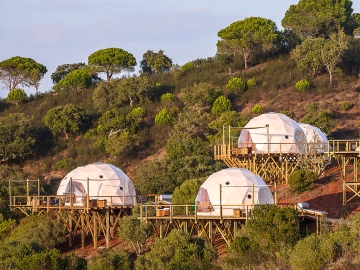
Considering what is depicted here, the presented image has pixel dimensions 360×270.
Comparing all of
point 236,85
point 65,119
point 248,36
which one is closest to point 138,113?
point 65,119

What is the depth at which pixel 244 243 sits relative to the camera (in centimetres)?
3962

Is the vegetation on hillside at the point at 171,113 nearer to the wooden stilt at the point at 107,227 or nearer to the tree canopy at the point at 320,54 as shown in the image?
the tree canopy at the point at 320,54

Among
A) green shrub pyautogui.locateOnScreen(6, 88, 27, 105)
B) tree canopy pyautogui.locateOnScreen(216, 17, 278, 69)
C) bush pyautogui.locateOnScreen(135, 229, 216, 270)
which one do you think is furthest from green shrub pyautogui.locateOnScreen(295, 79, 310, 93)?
bush pyautogui.locateOnScreen(135, 229, 216, 270)

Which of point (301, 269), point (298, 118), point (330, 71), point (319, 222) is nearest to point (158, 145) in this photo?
point (298, 118)

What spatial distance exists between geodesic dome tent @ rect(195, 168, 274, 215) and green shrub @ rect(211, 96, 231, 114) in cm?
3707

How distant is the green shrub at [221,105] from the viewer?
272 feet

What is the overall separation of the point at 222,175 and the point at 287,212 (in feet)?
21.3

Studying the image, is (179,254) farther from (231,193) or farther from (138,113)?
(138,113)

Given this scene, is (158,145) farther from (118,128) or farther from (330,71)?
(330,71)

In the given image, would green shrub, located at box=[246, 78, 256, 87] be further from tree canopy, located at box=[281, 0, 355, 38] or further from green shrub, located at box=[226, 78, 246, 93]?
tree canopy, located at box=[281, 0, 355, 38]

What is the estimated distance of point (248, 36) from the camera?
9581cm

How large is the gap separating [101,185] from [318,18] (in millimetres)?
54964

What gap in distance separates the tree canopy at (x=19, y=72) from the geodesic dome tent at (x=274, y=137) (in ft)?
171

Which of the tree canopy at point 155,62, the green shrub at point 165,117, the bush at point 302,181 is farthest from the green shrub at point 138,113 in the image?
the bush at point 302,181
